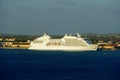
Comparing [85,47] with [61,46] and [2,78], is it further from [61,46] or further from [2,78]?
[2,78]

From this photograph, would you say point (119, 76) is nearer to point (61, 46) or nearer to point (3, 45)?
point (61, 46)

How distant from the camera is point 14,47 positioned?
116125 millimetres

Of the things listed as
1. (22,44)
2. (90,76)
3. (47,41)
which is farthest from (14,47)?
(90,76)

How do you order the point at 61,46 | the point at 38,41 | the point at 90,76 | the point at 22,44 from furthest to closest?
the point at 22,44, the point at 38,41, the point at 61,46, the point at 90,76

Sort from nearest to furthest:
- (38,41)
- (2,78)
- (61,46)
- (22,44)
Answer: (2,78), (61,46), (38,41), (22,44)

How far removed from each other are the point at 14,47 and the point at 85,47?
19278 mm

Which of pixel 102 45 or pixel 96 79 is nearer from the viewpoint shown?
pixel 96 79

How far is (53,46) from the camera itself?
102562mm

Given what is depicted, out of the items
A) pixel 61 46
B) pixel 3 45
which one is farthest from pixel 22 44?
pixel 61 46

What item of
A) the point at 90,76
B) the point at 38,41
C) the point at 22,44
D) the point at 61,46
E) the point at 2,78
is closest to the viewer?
the point at 2,78

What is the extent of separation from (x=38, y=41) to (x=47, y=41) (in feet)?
17.7

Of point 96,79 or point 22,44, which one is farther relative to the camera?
point 22,44

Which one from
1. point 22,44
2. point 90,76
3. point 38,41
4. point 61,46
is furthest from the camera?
point 22,44

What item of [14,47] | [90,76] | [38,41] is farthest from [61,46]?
[90,76]
